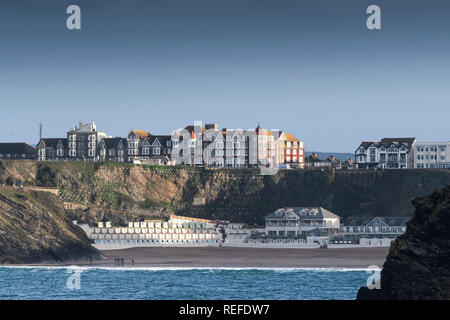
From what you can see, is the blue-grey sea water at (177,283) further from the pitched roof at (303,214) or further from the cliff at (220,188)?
the cliff at (220,188)

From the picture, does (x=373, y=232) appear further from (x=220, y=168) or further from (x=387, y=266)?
(x=387, y=266)

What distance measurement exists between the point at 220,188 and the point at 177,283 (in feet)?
277

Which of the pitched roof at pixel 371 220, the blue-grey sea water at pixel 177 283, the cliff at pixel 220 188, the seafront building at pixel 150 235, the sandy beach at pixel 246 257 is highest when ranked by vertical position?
the cliff at pixel 220 188

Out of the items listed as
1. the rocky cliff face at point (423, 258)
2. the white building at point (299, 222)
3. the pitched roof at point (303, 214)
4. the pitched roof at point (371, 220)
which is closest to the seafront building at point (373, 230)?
the pitched roof at point (371, 220)

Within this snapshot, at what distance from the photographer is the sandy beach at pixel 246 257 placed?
423 ft

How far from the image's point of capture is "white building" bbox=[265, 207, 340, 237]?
162 m

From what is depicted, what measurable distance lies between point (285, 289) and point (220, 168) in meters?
101

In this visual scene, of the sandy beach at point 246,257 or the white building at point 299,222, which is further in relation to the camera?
the white building at point 299,222

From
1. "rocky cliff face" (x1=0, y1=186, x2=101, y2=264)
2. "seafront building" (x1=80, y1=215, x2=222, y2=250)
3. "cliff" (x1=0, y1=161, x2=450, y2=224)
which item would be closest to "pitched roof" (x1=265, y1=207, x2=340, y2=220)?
"cliff" (x1=0, y1=161, x2=450, y2=224)

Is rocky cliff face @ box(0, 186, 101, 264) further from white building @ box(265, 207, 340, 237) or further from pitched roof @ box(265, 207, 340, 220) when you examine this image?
pitched roof @ box(265, 207, 340, 220)

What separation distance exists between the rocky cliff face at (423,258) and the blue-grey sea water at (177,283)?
27084 mm

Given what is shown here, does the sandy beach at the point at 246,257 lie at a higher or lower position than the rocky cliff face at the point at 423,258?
lower
